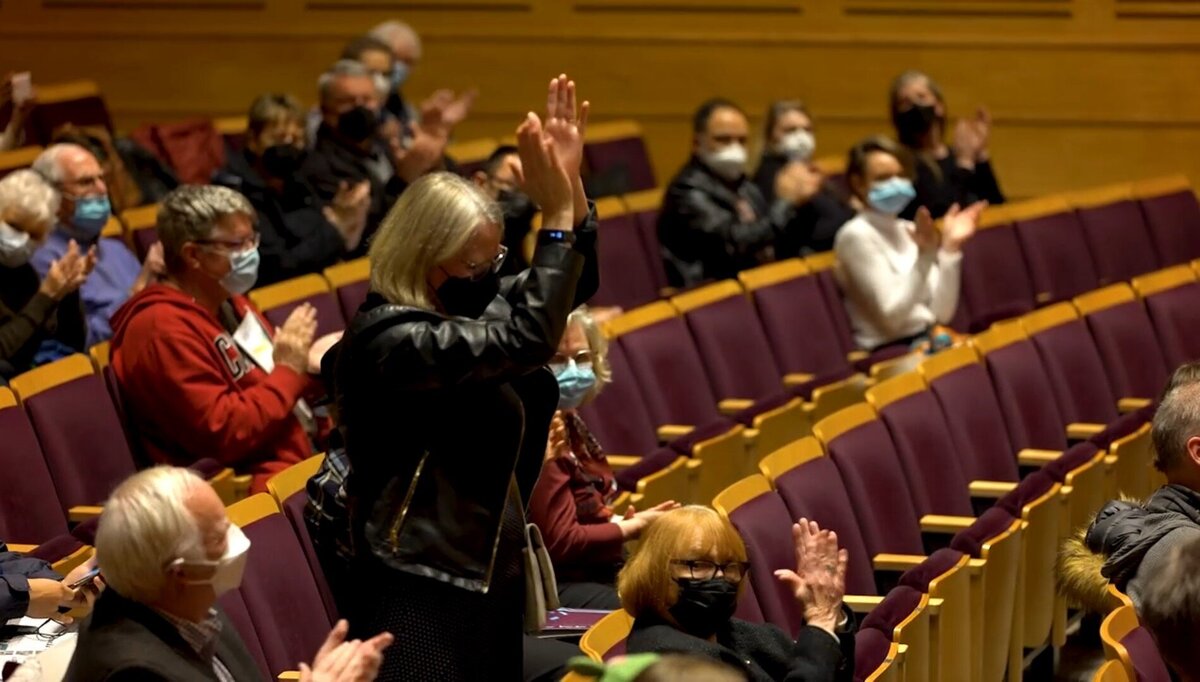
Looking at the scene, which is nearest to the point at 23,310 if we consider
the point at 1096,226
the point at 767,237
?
the point at 767,237

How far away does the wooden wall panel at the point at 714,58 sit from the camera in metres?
5.30

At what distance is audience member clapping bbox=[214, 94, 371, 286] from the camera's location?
3.67m

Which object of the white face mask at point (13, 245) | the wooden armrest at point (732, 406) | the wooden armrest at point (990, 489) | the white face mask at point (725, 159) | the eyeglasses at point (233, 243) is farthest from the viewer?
the white face mask at point (725, 159)

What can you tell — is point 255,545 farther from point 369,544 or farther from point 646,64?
point 646,64

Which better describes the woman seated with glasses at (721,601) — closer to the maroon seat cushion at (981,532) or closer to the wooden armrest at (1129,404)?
the maroon seat cushion at (981,532)

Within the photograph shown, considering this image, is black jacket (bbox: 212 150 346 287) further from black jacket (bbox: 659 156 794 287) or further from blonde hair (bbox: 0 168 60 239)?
black jacket (bbox: 659 156 794 287)

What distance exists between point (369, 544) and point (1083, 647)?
1751 mm

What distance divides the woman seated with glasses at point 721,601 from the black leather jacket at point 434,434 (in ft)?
0.73

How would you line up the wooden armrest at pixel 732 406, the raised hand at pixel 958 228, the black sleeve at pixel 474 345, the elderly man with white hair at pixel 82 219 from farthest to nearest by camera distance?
the raised hand at pixel 958 228
the wooden armrest at pixel 732 406
the elderly man with white hair at pixel 82 219
the black sleeve at pixel 474 345

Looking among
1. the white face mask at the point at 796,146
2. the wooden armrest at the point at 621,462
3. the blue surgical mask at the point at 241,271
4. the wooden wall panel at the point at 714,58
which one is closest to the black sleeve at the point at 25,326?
the blue surgical mask at the point at 241,271

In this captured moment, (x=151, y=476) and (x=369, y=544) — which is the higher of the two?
(x=151, y=476)

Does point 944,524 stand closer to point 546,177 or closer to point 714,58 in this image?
point 546,177

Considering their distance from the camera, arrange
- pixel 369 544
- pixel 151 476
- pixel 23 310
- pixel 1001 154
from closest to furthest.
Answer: pixel 151 476 < pixel 369 544 < pixel 23 310 < pixel 1001 154

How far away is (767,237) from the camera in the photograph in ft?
13.4
